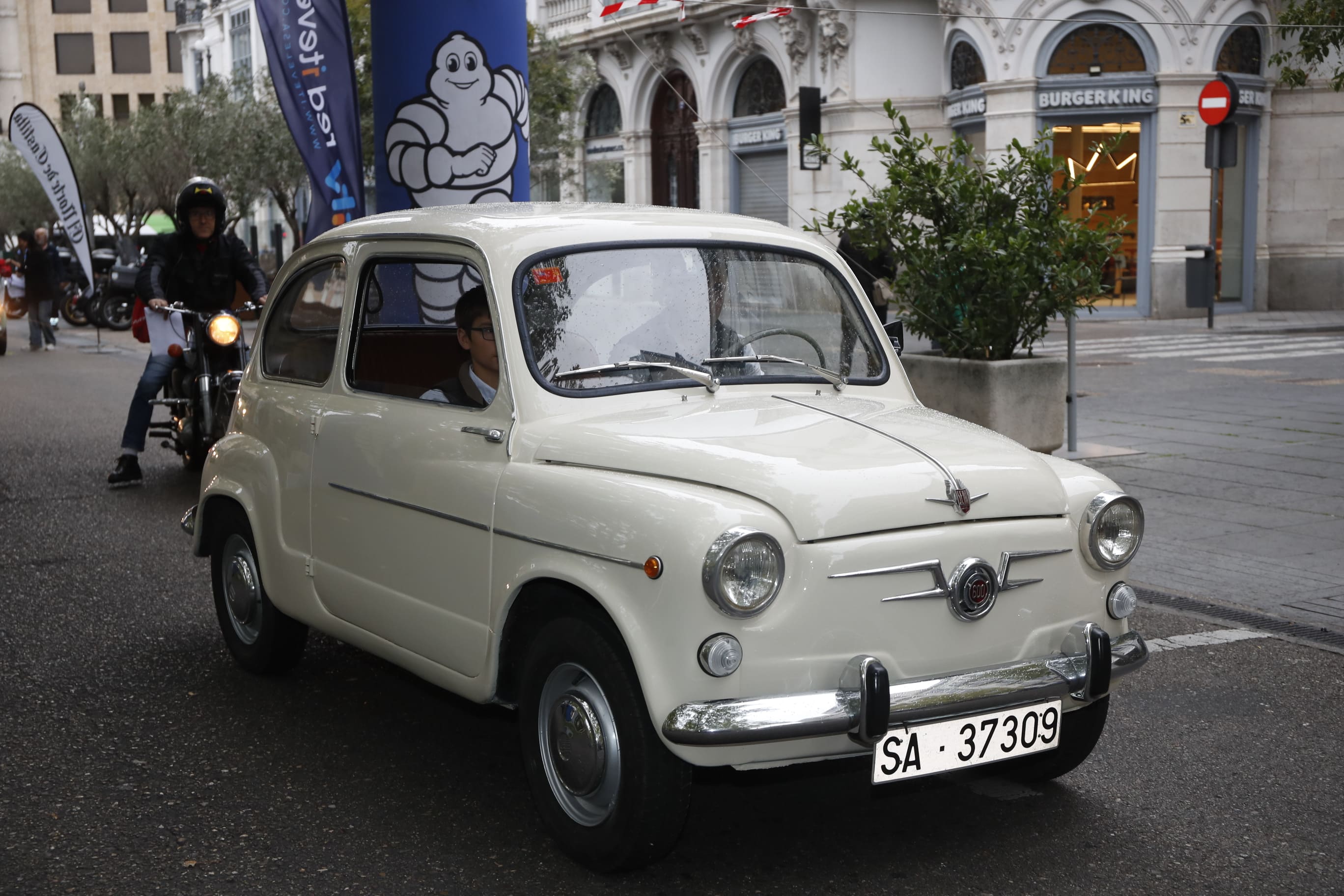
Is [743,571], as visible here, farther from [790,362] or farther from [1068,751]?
[1068,751]

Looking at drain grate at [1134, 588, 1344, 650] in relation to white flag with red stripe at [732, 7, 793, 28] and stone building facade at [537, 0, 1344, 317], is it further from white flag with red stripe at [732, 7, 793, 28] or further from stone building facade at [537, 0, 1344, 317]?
stone building facade at [537, 0, 1344, 317]

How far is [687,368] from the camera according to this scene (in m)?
4.40

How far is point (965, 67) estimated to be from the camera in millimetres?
28906

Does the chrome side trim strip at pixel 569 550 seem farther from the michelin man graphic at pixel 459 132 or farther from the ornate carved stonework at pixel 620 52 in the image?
the ornate carved stonework at pixel 620 52

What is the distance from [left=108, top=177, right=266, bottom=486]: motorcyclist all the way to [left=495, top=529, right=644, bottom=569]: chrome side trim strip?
6430mm

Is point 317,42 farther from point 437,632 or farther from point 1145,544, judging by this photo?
point 437,632

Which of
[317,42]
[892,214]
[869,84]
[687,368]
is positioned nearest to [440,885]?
[687,368]

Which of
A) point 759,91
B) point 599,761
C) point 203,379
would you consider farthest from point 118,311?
point 599,761

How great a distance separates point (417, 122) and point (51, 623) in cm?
484

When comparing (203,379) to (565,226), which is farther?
(203,379)

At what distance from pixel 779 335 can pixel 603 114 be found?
3512cm

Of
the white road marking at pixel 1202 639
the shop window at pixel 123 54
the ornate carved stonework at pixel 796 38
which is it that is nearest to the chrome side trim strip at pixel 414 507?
the white road marking at pixel 1202 639

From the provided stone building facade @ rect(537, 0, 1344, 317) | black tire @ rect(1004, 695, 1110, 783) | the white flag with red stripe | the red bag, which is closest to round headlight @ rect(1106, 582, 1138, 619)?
black tire @ rect(1004, 695, 1110, 783)

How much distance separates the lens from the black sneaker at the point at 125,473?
10180 millimetres
